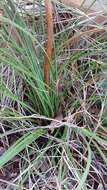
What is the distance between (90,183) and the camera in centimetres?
120

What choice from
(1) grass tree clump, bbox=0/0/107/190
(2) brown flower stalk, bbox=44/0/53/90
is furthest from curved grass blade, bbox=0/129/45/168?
(2) brown flower stalk, bbox=44/0/53/90

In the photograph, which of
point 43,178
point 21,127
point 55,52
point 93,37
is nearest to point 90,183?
point 43,178

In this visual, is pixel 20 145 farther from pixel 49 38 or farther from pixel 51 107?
pixel 49 38

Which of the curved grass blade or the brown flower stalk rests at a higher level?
the brown flower stalk

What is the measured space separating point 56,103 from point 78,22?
0.32 meters

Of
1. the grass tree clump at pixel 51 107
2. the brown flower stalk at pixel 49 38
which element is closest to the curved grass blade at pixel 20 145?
the grass tree clump at pixel 51 107

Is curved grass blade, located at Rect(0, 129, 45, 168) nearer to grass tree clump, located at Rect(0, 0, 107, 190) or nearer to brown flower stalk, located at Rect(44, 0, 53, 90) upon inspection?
grass tree clump, located at Rect(0, 0, 107, 190)

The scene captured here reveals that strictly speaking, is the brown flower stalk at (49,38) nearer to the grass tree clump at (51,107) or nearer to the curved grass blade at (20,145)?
the grass tree clump at (51,107)

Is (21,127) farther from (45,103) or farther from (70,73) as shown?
(70,73)

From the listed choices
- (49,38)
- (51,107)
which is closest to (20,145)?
(51,107)

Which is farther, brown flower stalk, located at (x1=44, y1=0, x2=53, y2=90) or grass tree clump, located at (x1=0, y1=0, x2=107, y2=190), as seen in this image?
grass tree clump, located at (x1=0, y1=0, x2=107, y2=190)

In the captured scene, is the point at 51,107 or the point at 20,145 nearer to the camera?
the point at 20,145

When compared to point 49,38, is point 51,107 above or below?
below

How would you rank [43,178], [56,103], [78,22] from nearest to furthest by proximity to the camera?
[43,178]
[56,103]
[78,22]
